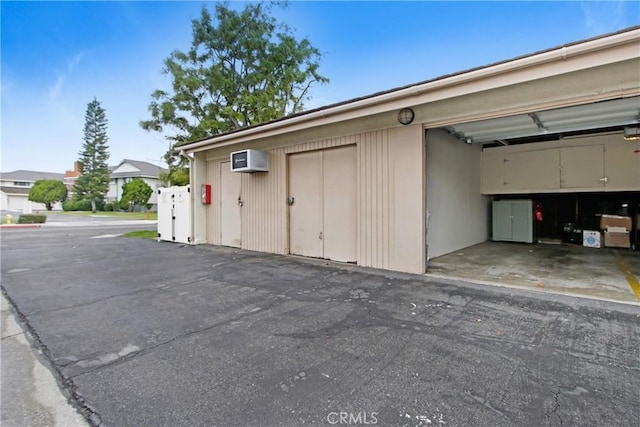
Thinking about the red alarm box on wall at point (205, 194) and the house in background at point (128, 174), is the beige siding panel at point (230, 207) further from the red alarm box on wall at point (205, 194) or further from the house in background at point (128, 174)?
the house in background at point (128, 174)

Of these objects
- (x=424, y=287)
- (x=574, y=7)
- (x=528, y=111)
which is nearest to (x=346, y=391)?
(x=424, y=287)

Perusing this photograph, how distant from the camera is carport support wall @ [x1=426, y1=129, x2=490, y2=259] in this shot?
604 centimetres

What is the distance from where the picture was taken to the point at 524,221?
827 centimetres

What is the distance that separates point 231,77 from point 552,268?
15.8 meters

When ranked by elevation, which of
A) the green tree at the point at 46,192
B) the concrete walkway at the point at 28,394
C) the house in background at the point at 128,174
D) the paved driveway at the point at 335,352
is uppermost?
the house in background at the point at 128,174

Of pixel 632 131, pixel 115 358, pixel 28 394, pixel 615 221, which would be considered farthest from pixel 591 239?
pixel 28 394

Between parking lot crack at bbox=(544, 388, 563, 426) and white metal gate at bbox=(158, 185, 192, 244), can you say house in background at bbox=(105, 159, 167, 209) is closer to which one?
white metal gate at bbox=(158, 185, 192, 244)

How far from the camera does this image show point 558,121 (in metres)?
5.42

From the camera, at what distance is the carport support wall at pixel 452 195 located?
604cm

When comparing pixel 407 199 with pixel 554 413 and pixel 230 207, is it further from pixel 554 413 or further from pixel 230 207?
pixel 230 207

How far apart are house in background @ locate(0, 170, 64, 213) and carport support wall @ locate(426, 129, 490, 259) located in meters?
49.8

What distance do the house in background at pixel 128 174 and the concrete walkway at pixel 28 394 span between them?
135ft

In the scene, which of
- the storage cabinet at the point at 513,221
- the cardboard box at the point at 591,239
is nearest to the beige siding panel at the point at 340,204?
the storage cabinet at the point at 513,221

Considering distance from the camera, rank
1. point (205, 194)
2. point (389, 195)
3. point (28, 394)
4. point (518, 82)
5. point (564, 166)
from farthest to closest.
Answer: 1. point (205, 194)
2. point (564, 166)
3. point (389, 195)
4. point (518, 82)
5. point (28, 394)
